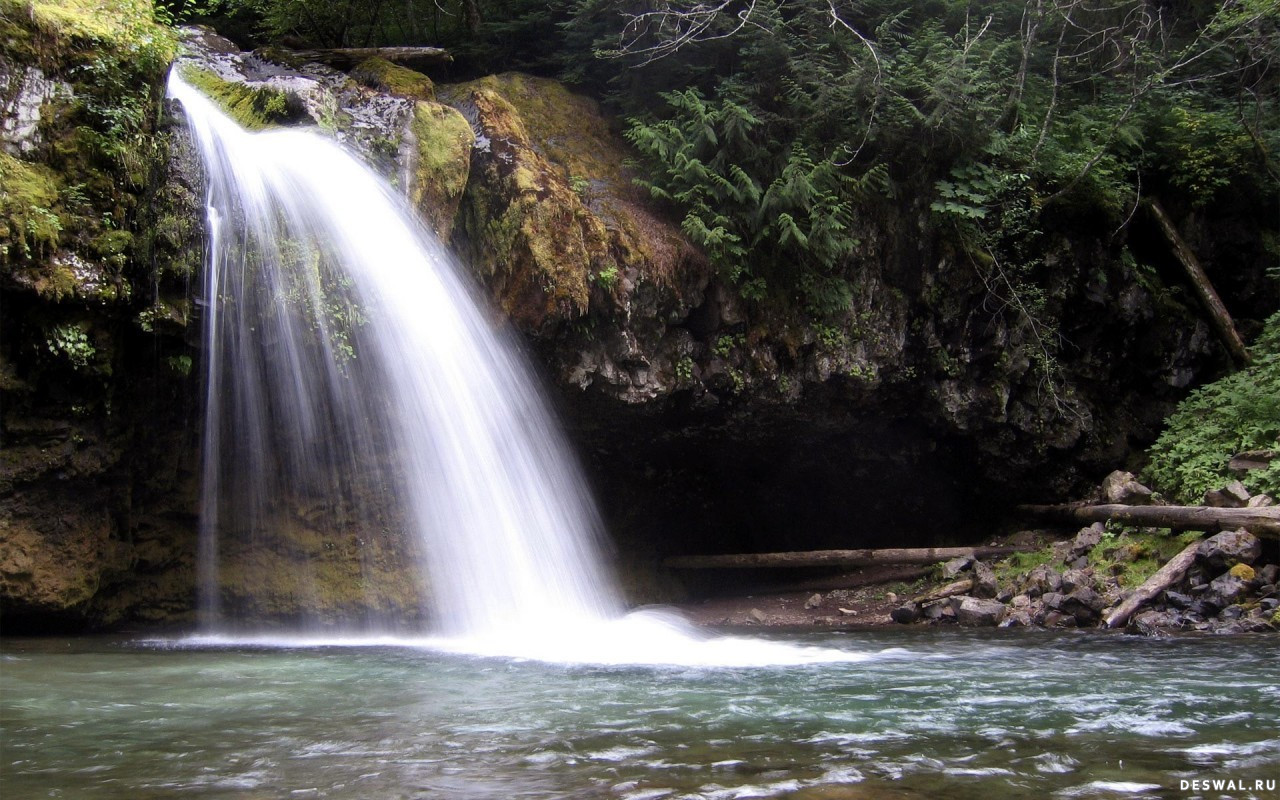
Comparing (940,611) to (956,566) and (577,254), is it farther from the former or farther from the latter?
(577,254)

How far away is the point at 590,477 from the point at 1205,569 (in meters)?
8.40

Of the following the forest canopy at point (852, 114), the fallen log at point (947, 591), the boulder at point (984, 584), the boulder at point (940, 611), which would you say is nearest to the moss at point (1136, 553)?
the boulder at point (984, 584)

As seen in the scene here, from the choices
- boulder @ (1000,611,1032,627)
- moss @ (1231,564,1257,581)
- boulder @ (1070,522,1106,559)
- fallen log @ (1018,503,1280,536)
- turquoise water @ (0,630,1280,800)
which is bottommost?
boulder @ (1000,611,1032,627)

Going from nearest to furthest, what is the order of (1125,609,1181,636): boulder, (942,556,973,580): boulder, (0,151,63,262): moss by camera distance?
(0,151,63,262): moss → (1125,609,1181,636): boulder → (942,556,973,580): boulder

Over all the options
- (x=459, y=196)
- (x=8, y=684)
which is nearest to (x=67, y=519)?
(x=8, y=684)

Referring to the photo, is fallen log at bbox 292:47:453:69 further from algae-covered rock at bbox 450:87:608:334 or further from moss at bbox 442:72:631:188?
algae-covered rock at bbox 450:87:608:334

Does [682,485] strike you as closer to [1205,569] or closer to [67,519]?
[1205,569]

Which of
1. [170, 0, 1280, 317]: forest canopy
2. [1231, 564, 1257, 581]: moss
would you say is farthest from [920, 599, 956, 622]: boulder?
[170, 0, 1280, 317]: forest canopy

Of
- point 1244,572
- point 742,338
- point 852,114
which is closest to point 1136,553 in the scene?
point 1244,572

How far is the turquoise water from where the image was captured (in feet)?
12.4

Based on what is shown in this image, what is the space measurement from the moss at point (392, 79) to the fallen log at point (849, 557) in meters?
8.53

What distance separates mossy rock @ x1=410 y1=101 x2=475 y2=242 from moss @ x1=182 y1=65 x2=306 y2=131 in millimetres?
1436

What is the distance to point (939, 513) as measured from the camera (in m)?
16.0

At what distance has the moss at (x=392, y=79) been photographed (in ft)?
37.9
